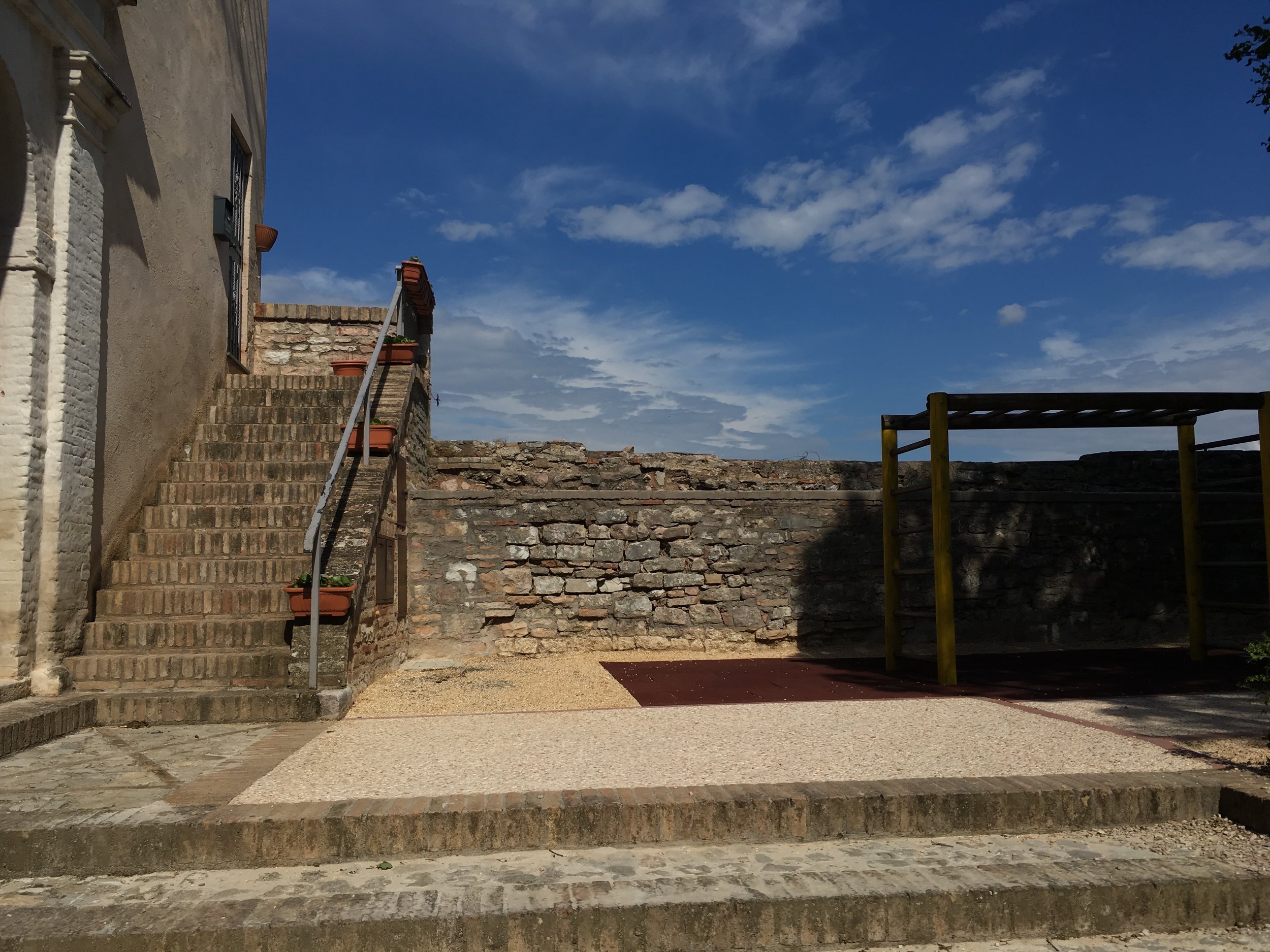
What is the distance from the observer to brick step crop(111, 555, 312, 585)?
6375 millimetres

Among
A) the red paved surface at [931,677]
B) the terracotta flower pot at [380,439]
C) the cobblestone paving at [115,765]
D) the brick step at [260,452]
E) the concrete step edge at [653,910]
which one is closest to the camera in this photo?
the concrete step edge at [653,910]

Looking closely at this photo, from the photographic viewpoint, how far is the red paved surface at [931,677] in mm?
6570

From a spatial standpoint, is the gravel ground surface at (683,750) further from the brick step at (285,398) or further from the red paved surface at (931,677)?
the brick step at (285,398)

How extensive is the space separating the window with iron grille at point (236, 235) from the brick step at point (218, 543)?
3.33 metres

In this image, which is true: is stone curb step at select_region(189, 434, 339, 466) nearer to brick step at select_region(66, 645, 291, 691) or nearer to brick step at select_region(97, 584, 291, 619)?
brick step at select_region(97, 584, 291, 619)

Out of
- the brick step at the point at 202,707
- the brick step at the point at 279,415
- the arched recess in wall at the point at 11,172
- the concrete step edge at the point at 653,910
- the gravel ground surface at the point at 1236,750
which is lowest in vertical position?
the concrete step edge at the point at 653,910

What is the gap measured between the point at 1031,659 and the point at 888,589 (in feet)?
6.34

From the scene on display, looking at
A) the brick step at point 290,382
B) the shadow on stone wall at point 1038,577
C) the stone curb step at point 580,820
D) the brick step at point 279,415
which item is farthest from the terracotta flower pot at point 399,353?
the stone curb step at point 580,820

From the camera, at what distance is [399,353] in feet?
28.8

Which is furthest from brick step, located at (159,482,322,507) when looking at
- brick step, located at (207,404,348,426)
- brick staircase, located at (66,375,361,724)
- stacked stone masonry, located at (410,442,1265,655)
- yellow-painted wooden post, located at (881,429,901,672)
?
yellow-painted wooden post, located at (881,429,901,672)

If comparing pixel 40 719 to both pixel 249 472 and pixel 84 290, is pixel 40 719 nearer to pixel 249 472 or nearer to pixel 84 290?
pixel 84 290

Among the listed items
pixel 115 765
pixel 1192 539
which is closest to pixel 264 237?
pixel 115 765

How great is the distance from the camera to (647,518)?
900cm

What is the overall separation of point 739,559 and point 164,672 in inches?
215
